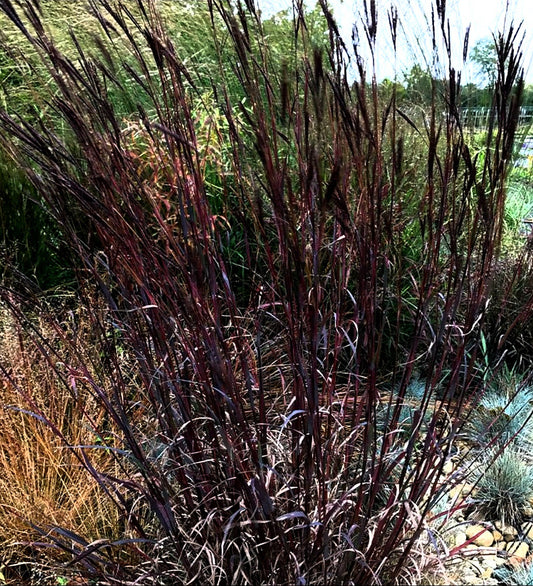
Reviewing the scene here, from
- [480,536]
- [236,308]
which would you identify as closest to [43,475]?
[236,308]

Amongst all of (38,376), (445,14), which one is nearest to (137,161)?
(38,376)

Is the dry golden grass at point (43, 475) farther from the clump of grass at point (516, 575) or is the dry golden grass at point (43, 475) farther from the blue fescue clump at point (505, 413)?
the blue fescue clump at point (505, 413)

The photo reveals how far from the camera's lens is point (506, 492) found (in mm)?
2141

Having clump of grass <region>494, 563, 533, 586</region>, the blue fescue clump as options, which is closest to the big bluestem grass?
clump of grass <region>494, 563, 533, 586</region>

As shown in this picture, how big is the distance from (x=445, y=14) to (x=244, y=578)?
4.71ft

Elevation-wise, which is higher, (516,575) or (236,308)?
(236,308)

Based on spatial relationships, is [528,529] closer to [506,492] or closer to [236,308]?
[506,492]

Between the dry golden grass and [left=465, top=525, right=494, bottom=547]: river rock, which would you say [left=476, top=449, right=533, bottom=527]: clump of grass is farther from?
the dry golden grass

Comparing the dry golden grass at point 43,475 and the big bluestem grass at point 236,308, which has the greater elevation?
the big bluestem grass at point 236,308

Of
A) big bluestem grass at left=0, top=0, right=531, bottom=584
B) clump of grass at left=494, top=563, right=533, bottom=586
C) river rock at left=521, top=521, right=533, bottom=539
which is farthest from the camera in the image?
river rock at left=521, top=521, right=533, bottom=539

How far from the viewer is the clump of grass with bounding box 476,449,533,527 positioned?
2.13 metres

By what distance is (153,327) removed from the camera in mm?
1420

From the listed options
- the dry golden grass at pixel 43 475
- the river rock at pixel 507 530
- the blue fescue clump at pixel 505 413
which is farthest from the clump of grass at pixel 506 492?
the dry golden grass at pixel 43 475

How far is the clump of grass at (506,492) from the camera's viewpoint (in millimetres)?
2131
